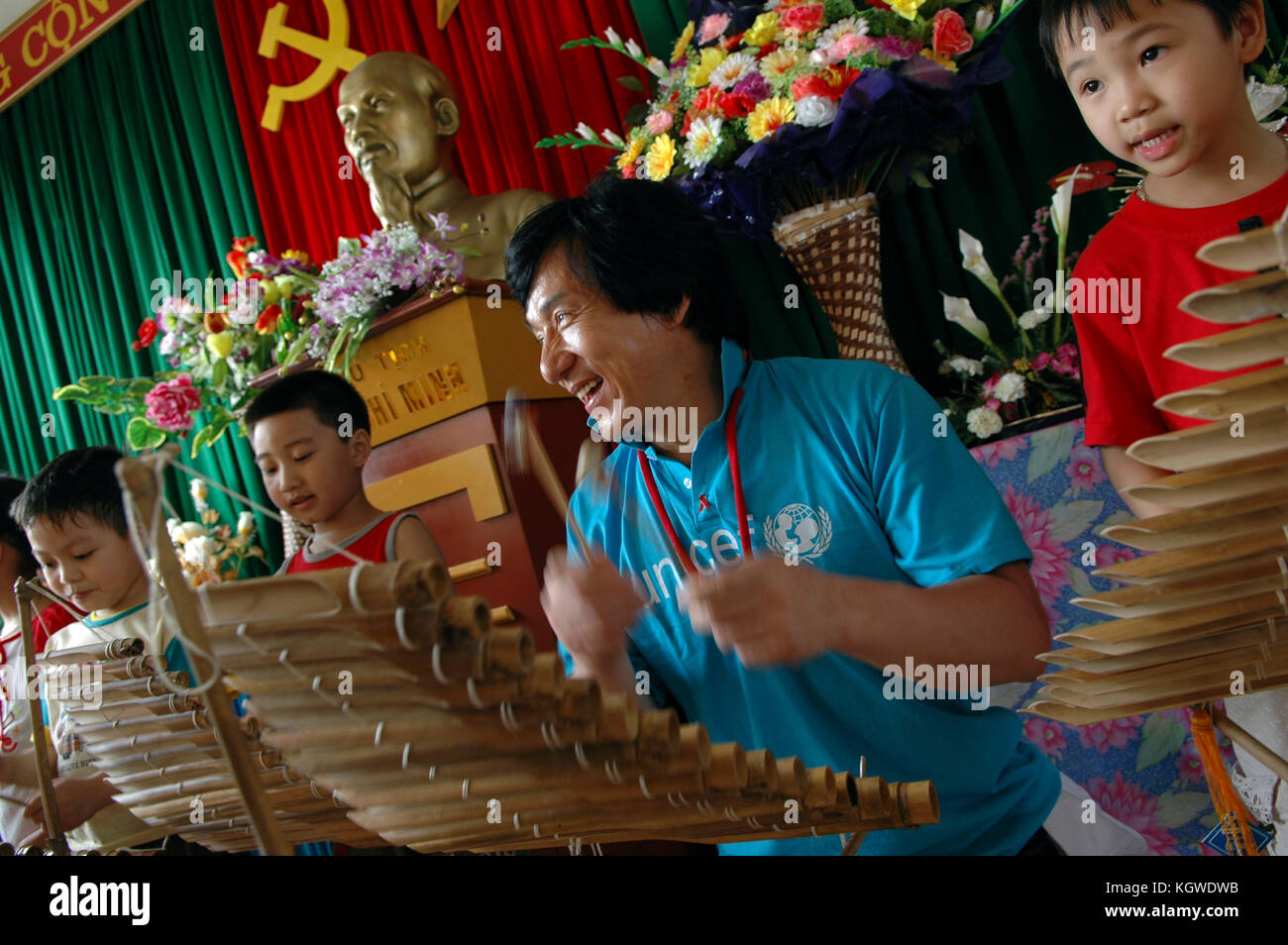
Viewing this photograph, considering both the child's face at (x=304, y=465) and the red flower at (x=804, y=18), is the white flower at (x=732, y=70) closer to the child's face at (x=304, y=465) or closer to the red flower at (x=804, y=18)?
the red flower at (x=804, y=18)

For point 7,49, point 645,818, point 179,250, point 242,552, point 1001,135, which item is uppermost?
point 7,49

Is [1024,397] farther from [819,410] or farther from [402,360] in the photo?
[402,360]

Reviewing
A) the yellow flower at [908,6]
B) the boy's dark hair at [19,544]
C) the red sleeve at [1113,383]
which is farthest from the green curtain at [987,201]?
the boy's dark hair at [19,544]

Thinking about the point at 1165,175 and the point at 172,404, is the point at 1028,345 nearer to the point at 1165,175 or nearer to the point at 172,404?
the point at 1165,175

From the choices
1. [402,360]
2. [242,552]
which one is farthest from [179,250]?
[402,360]

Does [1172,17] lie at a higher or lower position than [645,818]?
higher

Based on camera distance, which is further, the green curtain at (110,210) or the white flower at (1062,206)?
the green curtain at (110,210)

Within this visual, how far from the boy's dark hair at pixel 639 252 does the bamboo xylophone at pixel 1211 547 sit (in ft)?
2.00

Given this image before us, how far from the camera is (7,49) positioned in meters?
4.27

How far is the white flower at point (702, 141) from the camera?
5.63 ft

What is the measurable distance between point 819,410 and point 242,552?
2.51 m

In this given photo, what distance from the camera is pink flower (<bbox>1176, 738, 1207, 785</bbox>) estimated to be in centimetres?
138

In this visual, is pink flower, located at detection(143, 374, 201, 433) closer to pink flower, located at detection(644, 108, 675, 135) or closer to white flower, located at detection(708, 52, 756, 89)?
pink flower, located at detection(644, 108, 675, 135)

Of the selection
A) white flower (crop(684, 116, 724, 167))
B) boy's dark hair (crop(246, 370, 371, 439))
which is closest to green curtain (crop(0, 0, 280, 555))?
boy's dark hair (crop(246, 370, 371, 439))
